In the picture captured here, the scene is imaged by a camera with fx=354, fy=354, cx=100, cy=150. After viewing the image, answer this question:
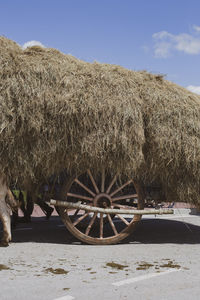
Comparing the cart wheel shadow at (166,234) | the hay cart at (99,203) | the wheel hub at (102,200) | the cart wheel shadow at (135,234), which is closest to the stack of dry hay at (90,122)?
the hay cart at (99,203)

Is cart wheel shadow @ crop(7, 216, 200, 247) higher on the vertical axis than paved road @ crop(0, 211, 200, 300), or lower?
higher

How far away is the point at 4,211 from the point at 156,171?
2.53 metres

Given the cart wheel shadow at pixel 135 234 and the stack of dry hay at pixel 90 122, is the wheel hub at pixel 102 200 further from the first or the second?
the cart wheel shadow at pixel 135 234

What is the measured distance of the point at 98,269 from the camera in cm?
424

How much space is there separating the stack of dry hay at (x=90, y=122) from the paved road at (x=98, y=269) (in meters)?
1.09

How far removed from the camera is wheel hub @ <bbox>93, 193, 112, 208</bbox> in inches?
234

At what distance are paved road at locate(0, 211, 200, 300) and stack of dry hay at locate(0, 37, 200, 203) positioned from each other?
42.8 inches

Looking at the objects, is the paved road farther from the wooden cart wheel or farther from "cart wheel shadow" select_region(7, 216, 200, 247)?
the wooden cart wheel

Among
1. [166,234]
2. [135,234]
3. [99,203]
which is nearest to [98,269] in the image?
[99,203]

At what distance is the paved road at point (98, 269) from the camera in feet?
11.2

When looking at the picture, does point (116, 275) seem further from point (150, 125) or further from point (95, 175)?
point (150, 125)

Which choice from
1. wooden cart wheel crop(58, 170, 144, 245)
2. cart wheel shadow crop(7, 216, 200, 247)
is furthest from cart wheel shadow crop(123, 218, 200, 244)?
wooden cart wheel crop(58, 170, 144, 245)

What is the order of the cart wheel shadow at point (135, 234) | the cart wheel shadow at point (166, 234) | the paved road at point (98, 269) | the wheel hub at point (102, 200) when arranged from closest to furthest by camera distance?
the paved road at point (98, 269) → the wheel hub at point (102, 200) → the cart wheel shadow at point (135, 234) → the cart wheel shadow at point (166, 234)

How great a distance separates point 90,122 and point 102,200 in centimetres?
142
